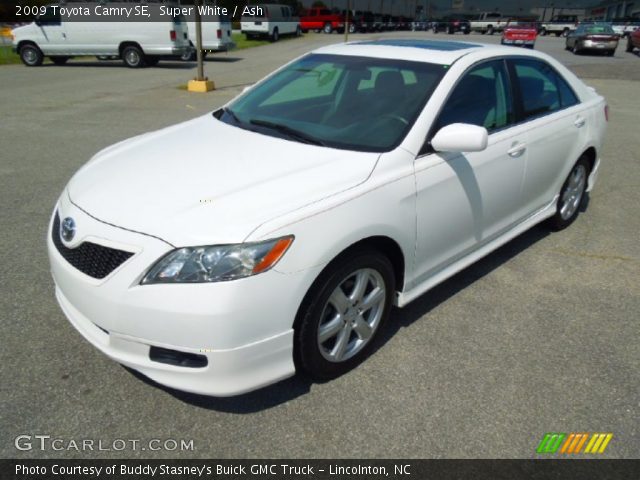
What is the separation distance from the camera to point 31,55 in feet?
57.7

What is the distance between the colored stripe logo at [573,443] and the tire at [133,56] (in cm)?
1807

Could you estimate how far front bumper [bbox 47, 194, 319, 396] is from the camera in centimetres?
204

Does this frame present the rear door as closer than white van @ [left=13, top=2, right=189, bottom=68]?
Yes

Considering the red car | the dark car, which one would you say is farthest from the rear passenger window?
the dark car

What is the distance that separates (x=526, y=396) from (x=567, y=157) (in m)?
2.38

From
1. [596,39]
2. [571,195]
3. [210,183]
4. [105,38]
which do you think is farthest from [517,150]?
[596,39]

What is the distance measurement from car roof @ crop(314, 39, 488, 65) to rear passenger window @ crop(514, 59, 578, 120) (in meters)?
0.39

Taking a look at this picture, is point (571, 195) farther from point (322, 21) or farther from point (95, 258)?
point (322, 21)

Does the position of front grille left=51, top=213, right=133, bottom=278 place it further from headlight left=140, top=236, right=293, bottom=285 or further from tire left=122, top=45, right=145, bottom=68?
tire left=122, top=45, right=145, bottom=68

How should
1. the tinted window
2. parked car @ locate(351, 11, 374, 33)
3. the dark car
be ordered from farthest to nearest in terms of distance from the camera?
the dark car
parked car @ locate(351, 11, 374, 33)
the tinted window

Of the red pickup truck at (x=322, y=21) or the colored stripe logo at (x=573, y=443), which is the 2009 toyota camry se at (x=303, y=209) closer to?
the colored stripe logo at (x=573, y=443)

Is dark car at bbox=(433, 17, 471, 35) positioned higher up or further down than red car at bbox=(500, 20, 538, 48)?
higher up

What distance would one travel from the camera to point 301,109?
3.33 m

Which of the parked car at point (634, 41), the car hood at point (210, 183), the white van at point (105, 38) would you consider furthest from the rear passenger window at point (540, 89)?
the parked car at point (634, 41)
